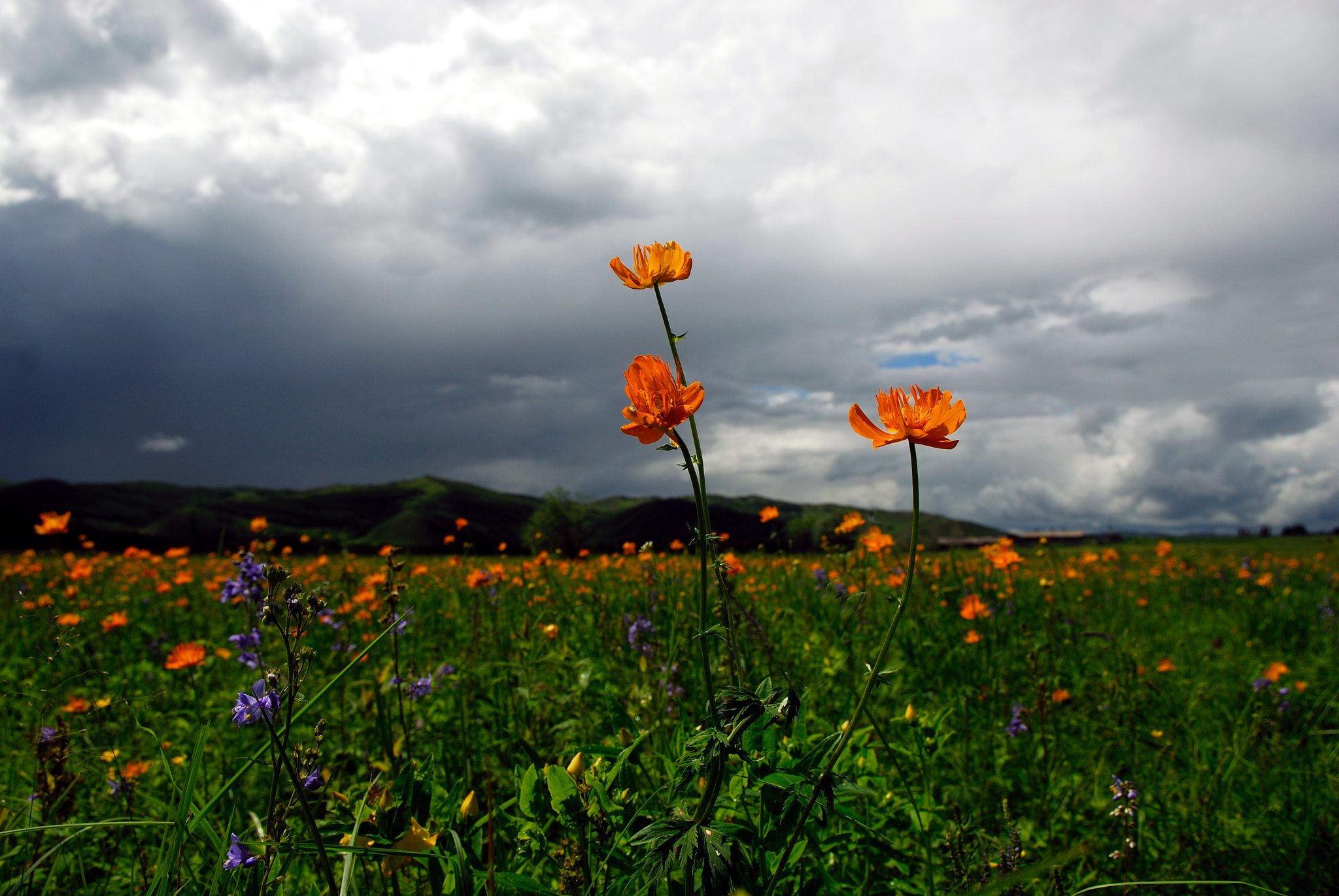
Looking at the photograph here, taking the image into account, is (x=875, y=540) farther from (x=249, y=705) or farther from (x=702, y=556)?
(x=249, y=705)

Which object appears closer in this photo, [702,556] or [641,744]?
[702,556]

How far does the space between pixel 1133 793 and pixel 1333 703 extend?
2576mm

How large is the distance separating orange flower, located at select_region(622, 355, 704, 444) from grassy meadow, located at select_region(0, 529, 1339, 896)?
355 mm

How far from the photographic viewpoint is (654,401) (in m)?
1.23

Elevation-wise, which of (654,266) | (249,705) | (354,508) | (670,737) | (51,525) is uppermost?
(654,266)

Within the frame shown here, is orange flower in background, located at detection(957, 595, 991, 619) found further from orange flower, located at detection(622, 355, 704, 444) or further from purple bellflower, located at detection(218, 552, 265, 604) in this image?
purple bellflower, located at detection(218, 552, 265, 604)

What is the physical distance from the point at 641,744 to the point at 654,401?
63.2 inches

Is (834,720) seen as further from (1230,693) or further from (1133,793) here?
(1230,693)

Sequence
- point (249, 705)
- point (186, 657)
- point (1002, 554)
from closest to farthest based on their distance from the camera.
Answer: point (249, 705), point (186, 657), point (1002, 554)

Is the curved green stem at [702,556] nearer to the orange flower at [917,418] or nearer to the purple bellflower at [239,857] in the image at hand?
the orange flower at [917,418]

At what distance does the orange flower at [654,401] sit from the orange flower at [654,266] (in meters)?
0.45

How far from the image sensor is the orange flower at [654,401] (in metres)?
1.22

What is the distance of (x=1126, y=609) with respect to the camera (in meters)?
6.50

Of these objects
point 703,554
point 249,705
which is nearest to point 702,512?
point 703,554
